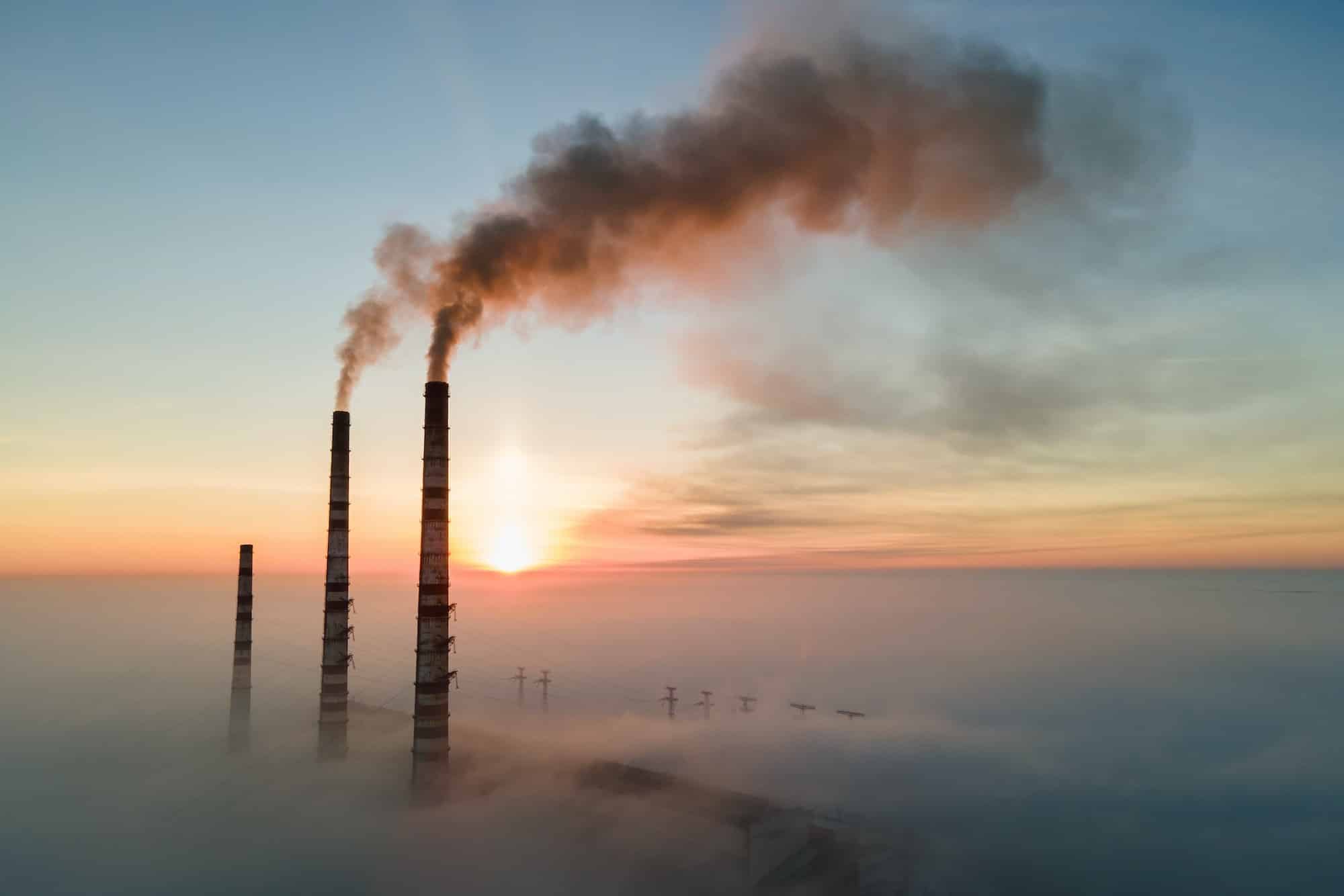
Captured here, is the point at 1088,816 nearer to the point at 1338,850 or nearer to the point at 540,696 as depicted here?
the point at 1338,850

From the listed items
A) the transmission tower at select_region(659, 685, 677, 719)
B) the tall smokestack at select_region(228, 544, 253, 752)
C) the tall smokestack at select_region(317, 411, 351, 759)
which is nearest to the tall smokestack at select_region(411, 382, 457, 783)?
Result: the tall smokestack at select_region(317, 411, 351, 759)

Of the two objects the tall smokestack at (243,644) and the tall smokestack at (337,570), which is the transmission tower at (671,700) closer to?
the tall smokestack at (243,644)

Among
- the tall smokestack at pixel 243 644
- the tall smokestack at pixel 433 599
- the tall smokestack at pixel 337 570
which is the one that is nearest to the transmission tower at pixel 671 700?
the tall smokestack at pixel 243 644

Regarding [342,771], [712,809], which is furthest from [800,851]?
[342,771]

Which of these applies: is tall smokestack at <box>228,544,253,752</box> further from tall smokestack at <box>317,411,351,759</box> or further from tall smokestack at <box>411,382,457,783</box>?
tall smokestack at <box>411,382,457,783</box>

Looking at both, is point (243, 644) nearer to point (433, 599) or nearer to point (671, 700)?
point (433, 599)

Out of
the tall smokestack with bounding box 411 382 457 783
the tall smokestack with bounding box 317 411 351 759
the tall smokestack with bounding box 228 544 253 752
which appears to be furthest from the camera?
the tall smokestack with bounding box 228 544 253 752
